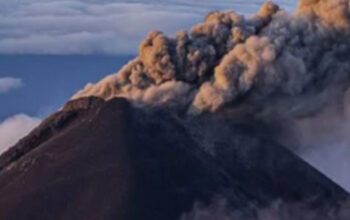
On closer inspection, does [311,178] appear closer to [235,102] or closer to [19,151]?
[235,102]

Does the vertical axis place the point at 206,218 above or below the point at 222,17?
below

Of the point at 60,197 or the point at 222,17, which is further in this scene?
the point at 222,17

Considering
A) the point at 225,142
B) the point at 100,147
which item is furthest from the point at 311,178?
the point at 100,147
